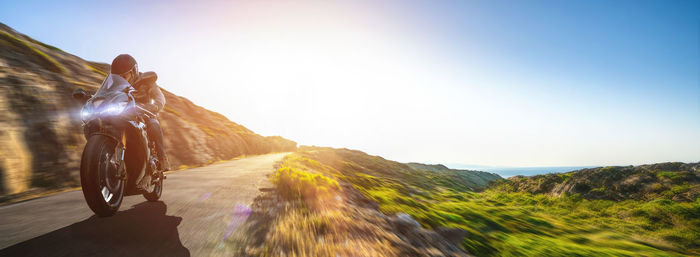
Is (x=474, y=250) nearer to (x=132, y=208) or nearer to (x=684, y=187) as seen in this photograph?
(x=132, y=208)

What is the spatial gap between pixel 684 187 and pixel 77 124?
3516 centimetres

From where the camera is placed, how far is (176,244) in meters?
2.82

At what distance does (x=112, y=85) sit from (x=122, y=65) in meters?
0.70

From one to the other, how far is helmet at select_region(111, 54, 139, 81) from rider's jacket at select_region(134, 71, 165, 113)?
0.24 metres

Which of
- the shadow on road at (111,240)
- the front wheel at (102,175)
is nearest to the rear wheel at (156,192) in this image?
the front wheel at (102,175)

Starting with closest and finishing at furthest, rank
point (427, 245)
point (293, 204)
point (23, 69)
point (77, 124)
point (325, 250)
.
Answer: point (325, 250) < point (427, 245) < point (293, 204) < point (77, 124) < point (23, 69)

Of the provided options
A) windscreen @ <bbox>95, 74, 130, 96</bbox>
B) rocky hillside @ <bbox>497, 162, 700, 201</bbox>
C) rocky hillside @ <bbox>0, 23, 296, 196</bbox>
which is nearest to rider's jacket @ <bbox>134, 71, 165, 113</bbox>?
windscreen @ <bbox>95, 74, 130, 96</bbox>

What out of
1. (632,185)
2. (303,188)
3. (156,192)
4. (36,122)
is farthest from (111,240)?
(632,185)

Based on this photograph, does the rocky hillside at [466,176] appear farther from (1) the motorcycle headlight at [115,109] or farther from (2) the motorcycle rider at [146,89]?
(1) the motorcycle headlight at [115,109]

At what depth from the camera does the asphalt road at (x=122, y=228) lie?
2.50m

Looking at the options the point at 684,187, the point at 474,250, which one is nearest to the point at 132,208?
the point at 474,250

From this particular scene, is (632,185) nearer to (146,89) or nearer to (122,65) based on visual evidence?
(146,89)

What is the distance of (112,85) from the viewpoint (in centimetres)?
400

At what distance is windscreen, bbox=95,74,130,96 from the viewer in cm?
390
